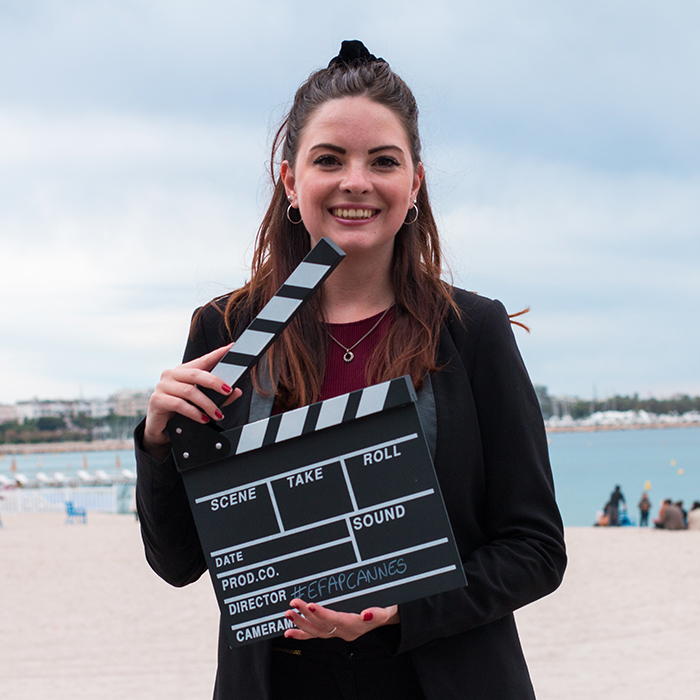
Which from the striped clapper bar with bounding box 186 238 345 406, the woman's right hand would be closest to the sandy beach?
the woman's right hand

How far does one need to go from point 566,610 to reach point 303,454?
1082 cm

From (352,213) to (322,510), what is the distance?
2.17 feet

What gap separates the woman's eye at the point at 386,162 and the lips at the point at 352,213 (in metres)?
0.10

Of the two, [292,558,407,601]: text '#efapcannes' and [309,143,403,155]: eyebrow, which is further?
[309,143,403,155]: eyebrow

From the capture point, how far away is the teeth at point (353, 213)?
71.2 inches

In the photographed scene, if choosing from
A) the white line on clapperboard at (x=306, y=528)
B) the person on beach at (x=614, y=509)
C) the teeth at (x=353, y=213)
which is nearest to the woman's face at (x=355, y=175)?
the teeth at (x=353, y=213)

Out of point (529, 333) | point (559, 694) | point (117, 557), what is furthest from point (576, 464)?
point (529, 333)

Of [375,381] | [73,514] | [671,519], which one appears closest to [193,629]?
[375,381]

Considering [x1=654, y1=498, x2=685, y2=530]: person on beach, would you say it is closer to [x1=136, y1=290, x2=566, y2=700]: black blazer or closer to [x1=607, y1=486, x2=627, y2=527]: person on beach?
[x1=607, y1=486, x2=627, y2=527]: person on beach

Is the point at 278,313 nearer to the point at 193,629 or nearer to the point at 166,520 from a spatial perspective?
the point at 166,520

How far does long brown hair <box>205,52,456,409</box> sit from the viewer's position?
1879 millimetres

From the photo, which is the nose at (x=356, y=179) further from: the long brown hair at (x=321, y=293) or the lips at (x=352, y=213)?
the long brown hair at (x=321, y=293)

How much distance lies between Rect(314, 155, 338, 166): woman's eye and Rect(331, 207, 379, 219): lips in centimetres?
10

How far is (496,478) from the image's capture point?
1806 mm
